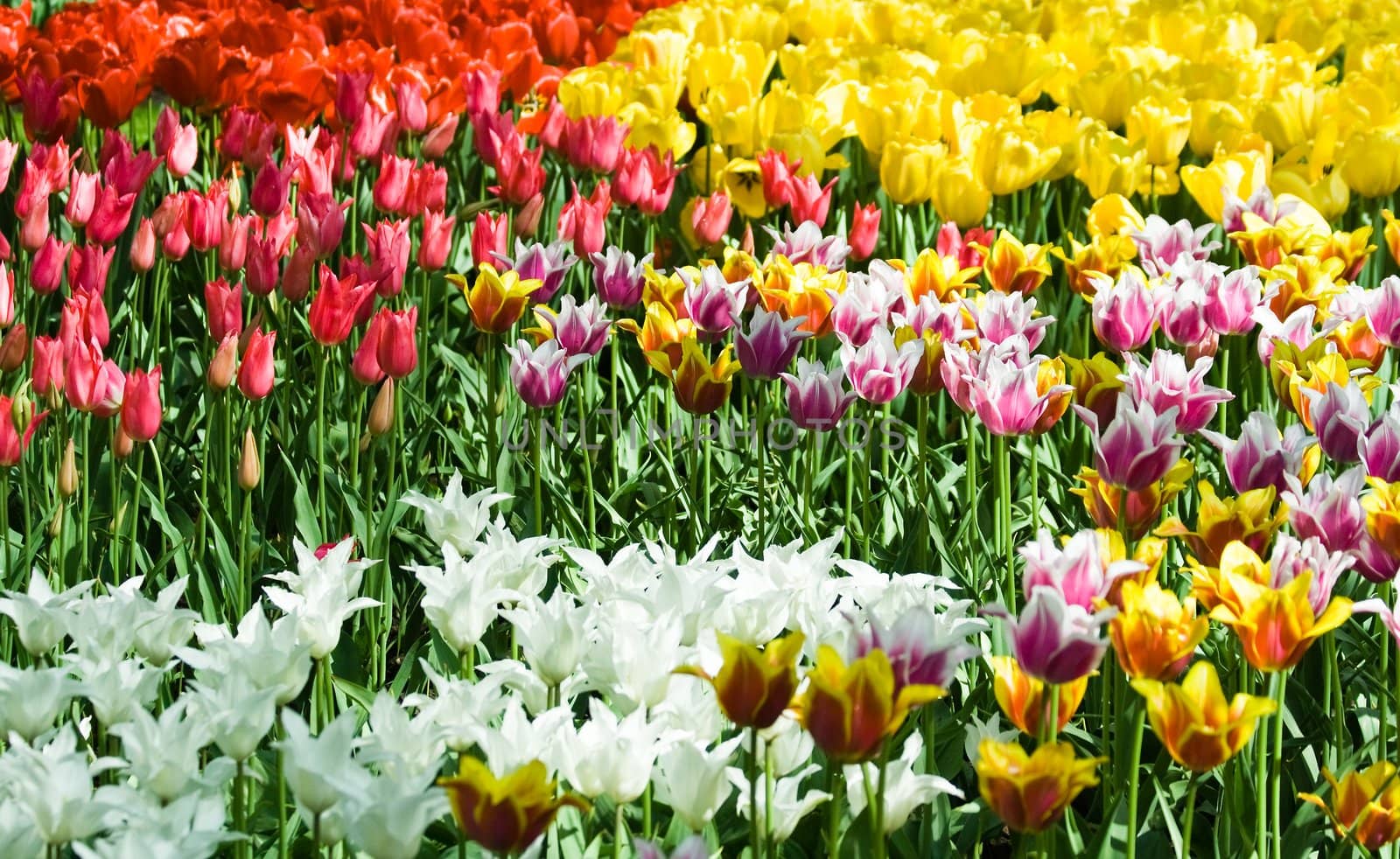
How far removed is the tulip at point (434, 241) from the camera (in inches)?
121

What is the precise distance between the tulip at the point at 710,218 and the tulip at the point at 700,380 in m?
1.02

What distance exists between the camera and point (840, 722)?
1.37 metres

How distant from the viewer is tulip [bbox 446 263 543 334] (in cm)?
273

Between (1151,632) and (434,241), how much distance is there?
1.90 meters

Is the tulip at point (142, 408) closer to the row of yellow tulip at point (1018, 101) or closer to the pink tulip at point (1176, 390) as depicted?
the pink tulip at point (1176, 390)

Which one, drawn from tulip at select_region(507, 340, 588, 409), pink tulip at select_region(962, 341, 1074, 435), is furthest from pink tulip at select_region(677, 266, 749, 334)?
pink tulip at select_region(962, 341, 1074, 435)

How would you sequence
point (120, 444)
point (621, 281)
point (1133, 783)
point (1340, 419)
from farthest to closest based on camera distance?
point (621, 281) → point (120, 444) → point (1340, 419) → point (1133, 783)

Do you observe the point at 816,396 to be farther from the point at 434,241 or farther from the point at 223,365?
the point at 434,241

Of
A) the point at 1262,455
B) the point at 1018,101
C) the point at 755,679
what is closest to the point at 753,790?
the point at 755,679

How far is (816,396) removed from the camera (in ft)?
7.73

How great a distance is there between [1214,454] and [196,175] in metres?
2.95

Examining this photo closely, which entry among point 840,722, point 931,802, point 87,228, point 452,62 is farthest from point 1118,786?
point 452,62

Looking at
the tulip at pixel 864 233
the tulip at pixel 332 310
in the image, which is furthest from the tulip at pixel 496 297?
the tulip at pixel 864 233

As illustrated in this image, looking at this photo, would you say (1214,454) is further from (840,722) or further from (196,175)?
(196,175)
